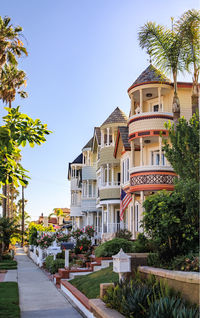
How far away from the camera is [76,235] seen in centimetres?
2391

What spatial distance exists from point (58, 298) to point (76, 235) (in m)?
11.6

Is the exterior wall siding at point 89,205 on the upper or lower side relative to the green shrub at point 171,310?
upper

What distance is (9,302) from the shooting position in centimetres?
1109

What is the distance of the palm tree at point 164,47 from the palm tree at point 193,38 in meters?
0.62

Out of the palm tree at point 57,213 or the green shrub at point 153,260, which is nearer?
the green shrub at point 153,260

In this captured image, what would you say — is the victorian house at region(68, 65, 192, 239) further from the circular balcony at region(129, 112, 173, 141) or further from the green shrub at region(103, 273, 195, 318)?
the green shrub at region(103, 273, 195, 318)

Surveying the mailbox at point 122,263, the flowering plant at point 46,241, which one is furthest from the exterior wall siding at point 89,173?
the mailbox at point 122,263

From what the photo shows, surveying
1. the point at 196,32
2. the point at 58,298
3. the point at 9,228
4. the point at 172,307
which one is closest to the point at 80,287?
the point at 58,298

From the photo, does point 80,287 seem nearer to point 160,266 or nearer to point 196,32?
point 160,266

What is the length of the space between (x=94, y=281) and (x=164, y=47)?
517 inches

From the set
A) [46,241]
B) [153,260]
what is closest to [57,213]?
[46,241]

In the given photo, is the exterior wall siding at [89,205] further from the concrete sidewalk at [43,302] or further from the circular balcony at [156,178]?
the concrete sidewalk at [43,302]

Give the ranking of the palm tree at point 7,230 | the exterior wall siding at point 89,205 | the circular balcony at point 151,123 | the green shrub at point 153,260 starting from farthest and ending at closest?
the exterior wall siding at point 89,205 → the palm tree at point 7,230 → the circular balcony at point 151,123 → the green shrub at point 153,260

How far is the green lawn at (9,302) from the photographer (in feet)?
31.6
